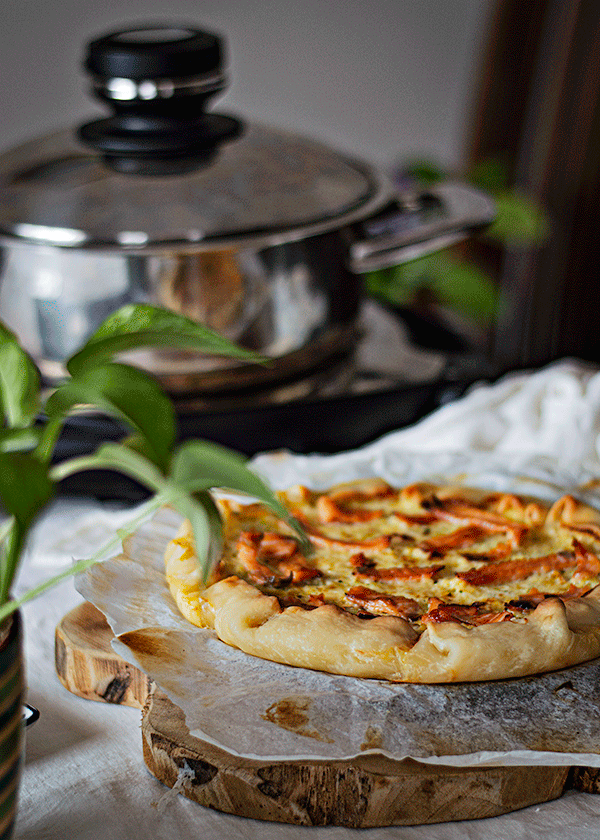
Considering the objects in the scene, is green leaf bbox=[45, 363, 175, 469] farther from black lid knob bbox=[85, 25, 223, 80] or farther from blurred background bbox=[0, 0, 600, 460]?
blurred background bbox=[0, 0, 600, 460]

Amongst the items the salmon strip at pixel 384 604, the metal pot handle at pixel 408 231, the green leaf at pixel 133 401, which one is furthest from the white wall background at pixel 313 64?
the green leaf at pixel 133 401

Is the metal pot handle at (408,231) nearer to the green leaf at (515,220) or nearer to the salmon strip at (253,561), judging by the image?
the salmon strip at (253,561)

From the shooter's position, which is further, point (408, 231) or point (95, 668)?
point (408, 231)

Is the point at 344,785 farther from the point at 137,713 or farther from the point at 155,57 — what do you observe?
the point at 155,57

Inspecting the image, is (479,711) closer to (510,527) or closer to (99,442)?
(510,527)

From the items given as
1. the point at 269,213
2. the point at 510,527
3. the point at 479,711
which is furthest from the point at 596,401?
the point at 479,711

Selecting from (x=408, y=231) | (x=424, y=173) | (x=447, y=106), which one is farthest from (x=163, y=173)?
(x=447, y=106)
